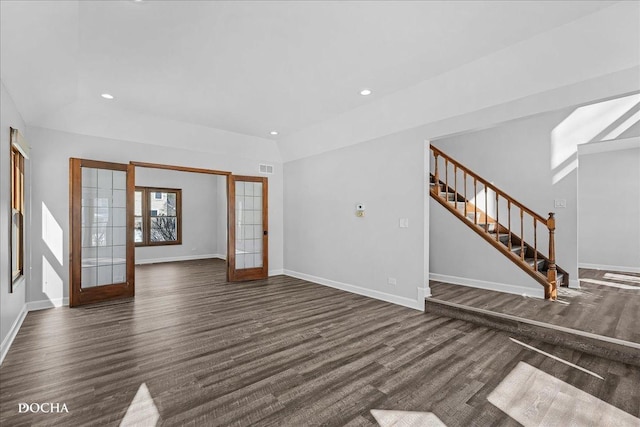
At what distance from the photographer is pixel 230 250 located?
632 cm

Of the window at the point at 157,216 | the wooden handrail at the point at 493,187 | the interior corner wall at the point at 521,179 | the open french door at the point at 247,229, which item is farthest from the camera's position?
the window at the point at 157,216

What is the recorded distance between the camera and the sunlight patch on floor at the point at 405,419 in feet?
6.51

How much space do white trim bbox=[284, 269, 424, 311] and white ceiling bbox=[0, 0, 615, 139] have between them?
9.92 feet

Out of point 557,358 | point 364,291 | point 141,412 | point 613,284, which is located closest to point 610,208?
point 613,284

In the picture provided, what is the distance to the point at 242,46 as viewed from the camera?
308cm

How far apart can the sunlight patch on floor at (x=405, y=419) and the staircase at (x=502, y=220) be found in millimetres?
3345

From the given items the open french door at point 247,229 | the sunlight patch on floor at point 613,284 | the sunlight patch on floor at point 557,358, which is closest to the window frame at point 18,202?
the open french door at point 247,229

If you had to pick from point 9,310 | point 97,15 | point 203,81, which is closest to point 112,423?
point 9,310

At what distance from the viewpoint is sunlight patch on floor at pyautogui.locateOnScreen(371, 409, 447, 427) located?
198 centimetres

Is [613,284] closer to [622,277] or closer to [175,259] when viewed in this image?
[622,277]

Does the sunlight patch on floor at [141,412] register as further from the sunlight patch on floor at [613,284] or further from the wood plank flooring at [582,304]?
the sunlight patch on floor at [613,284]

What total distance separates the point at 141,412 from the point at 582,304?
5.09 meters

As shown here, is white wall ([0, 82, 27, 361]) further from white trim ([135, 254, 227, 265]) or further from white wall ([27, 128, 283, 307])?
white trim ([135, 254, 227, 265])

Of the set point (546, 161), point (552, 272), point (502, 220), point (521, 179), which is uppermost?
point (546, 161)
